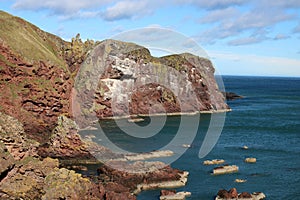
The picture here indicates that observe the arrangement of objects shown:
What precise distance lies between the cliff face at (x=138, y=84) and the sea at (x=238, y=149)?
1115 cm

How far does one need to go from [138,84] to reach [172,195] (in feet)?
300

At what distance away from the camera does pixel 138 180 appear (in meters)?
58.6

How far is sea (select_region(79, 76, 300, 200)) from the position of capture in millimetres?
58031

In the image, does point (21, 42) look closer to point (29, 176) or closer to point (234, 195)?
point (29, 176)

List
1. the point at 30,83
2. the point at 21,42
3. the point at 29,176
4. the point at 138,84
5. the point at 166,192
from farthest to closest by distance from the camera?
the point at 138,84 < the point at 21,42 < the point at 30,83 < the point at 166,192 < the point at 29,176

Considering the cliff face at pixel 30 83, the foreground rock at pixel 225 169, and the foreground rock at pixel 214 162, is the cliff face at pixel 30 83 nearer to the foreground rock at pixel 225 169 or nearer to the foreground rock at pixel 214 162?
the foreground rock at pixel 214 162

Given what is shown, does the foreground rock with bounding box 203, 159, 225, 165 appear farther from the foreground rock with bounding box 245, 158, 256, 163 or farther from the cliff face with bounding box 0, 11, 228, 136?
the cliff face with bounding box 0, 11, 228, 136

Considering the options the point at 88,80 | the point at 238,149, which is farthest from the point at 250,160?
the point at 88,80

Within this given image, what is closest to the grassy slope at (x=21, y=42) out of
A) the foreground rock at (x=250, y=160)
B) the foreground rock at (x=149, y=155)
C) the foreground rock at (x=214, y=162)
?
the foreground rock at (x=149, y=155)

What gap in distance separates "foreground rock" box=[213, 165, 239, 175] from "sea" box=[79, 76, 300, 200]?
3.53 ft

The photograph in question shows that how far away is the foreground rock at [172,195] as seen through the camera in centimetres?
5184

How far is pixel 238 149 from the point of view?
8519cm

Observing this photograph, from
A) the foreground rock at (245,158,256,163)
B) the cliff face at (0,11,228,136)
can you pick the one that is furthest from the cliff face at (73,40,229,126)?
the foreground rock at (245,158,256,163)

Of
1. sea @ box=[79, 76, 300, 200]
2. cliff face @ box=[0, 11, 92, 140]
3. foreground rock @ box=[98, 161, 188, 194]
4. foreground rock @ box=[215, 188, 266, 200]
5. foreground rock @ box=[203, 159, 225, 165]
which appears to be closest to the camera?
foreground rock @ box=[215, 188, 266, 200]
